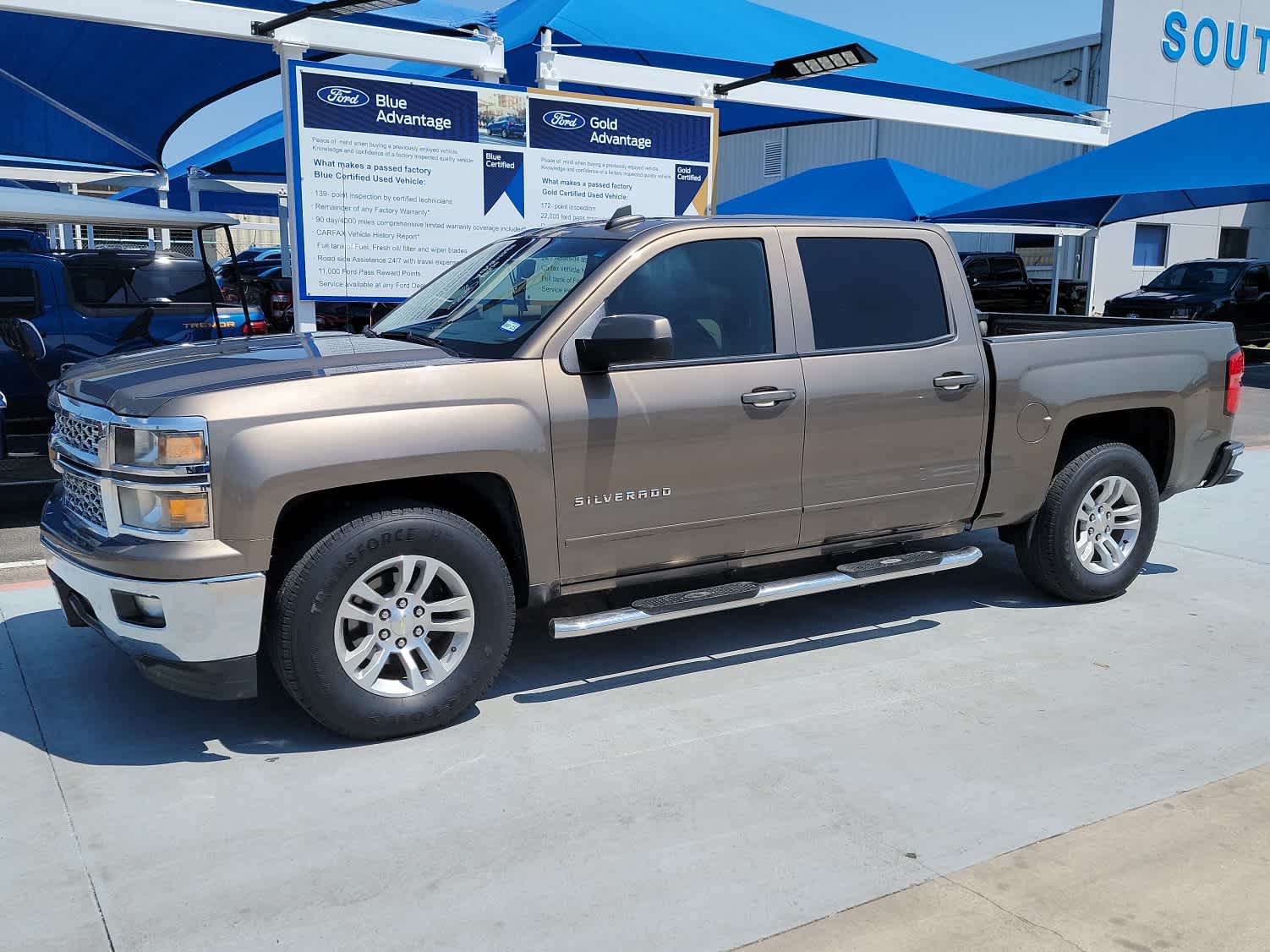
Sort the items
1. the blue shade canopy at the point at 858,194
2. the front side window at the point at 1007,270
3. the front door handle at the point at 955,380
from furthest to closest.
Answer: the front side window at the point at 1007,270
the blue shade canopy at the point at 858,194
the front door handle at the point at 955,380

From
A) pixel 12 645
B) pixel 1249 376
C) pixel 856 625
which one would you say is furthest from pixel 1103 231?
pixel 12 645

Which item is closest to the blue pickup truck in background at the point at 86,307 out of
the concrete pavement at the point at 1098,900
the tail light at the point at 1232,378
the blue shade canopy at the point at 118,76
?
the blue shade canopy at the point at 118,76

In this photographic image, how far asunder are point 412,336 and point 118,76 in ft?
37.9

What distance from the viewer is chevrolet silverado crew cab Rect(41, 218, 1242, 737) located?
12.6ft

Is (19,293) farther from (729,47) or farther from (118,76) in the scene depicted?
(118,76)

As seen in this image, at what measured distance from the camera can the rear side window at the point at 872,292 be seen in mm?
5051

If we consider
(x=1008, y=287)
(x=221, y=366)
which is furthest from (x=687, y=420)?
(x=1008, y=287)

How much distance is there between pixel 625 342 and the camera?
4258mm

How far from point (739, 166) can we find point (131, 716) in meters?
35.8

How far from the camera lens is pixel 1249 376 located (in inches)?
740

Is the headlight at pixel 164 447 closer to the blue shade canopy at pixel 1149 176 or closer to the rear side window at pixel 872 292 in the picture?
the rear side window at pixel 872 292

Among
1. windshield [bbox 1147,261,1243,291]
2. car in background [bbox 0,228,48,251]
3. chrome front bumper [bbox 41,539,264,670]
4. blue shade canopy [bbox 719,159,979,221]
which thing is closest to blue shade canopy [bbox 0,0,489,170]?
car in background [bbox 0,228,48,251]

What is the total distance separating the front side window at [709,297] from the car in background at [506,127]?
4.15 m

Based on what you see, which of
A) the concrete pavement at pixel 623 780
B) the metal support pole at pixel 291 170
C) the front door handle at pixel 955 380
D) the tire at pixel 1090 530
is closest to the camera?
the concrete pavement at pixel 623 780
